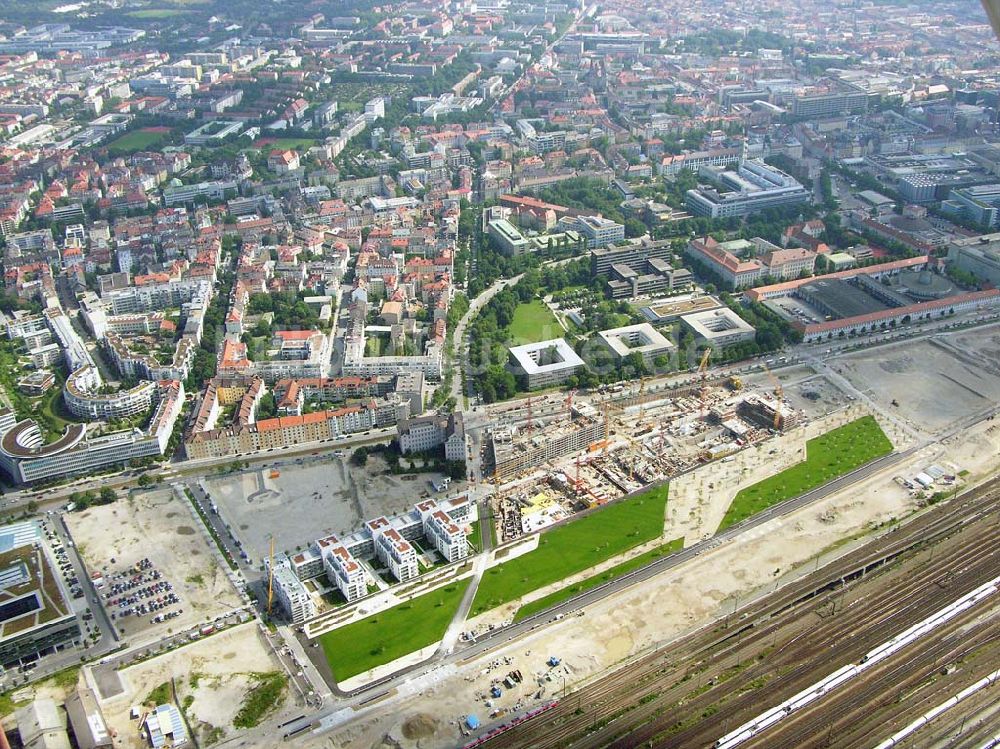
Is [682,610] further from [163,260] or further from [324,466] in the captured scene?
[163,260]

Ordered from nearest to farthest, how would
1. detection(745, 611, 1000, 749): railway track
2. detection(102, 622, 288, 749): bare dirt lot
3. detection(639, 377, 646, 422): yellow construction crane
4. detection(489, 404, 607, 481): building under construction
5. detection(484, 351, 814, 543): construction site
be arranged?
detection(745, 611, 1000, 749): railway track → detection(102, 622, 288, 749): bare dirt lot → detection(484, 351, 814, 543): construction site → detection(489, 404, 607, 481): building under construction → detection(639, 377, 646, 422): yellow construction crane

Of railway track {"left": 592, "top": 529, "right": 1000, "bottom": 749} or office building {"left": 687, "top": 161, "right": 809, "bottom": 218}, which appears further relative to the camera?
office building {"left": 687, "top": 161, "right": 809, "bottom": 218}

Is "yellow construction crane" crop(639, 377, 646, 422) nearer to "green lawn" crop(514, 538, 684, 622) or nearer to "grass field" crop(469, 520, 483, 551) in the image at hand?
"green lawn" crop(514, 538, 684, 622)

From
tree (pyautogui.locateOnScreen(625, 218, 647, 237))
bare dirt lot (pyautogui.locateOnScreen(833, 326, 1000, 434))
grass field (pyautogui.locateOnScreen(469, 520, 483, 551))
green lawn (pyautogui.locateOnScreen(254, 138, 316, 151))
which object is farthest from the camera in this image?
green lawn (pyautogui.locateOnScreen(254, 138, 316, 151))

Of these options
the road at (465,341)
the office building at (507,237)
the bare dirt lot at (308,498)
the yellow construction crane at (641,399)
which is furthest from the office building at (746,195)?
Answer: the bare dirt lot at (308,498)

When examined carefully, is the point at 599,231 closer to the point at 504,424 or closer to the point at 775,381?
the point at 775,381

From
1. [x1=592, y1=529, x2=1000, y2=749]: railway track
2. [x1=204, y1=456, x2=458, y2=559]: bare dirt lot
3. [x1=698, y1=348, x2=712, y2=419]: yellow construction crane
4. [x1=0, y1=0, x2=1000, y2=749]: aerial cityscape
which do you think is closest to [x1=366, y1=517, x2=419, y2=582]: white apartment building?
[x1=0, y1=0, x2=1000, y2=749]: aerial cityscape
